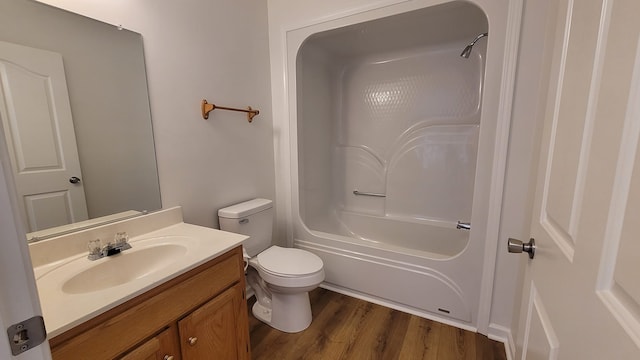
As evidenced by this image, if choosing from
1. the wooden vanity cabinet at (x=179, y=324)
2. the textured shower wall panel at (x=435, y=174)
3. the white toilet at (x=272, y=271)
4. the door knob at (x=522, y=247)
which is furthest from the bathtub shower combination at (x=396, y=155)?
the wooden vanity cabinet at (x=179, y=324)

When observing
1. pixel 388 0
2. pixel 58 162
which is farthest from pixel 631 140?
pixel 388 0

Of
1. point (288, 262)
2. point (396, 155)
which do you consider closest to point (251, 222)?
point (288, 262)

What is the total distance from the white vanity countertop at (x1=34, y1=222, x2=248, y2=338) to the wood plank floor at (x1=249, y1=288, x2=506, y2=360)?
82 cm

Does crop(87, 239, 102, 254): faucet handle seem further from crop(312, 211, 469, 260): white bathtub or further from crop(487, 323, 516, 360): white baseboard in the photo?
crop(487, 323, 516, 360): white baseboard

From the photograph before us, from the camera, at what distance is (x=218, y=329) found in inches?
44.6

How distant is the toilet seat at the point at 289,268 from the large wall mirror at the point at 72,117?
28.3 inches

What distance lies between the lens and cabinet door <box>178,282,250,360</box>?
1004 millimetres

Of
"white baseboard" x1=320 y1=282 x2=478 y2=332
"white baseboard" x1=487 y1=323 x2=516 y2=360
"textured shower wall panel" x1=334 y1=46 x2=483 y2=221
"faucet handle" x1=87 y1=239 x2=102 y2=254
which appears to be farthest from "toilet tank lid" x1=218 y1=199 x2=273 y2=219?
"white baseboard" x1=487 y1=323 x2=516 y2=360

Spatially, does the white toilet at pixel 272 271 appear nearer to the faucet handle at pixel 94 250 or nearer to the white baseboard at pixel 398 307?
the white baseboard at pixel 398 307

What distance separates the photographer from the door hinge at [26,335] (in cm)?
35

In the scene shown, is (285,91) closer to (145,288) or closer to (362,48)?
(362,48)

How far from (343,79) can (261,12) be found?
1090mm

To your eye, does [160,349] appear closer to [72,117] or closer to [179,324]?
[179,324]

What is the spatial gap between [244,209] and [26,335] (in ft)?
4.55
